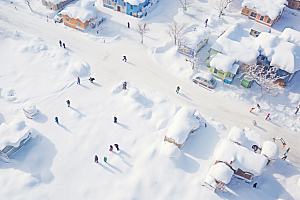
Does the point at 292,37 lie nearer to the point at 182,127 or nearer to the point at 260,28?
the point at 260,28

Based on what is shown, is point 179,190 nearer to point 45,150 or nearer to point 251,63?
point 45,150

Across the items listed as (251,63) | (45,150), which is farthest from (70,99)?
(251,63)

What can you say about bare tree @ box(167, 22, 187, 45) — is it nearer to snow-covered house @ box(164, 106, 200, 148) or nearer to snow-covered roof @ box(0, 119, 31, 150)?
snow-covered house @ box(164, 106, 200, 148)

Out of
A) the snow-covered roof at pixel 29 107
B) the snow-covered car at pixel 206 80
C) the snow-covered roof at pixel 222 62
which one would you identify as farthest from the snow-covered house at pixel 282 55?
the snow-covered roof at pixel 29 107

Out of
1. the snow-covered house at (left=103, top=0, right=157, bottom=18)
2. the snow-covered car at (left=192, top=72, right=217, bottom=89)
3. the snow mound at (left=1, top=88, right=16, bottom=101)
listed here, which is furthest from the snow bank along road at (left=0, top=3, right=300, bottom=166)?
the snow mound at (left=1, top=88, right=16, bottom=101)

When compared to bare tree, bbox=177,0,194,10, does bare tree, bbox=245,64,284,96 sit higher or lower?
lower

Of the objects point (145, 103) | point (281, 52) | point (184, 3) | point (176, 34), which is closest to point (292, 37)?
point (281, 52)
